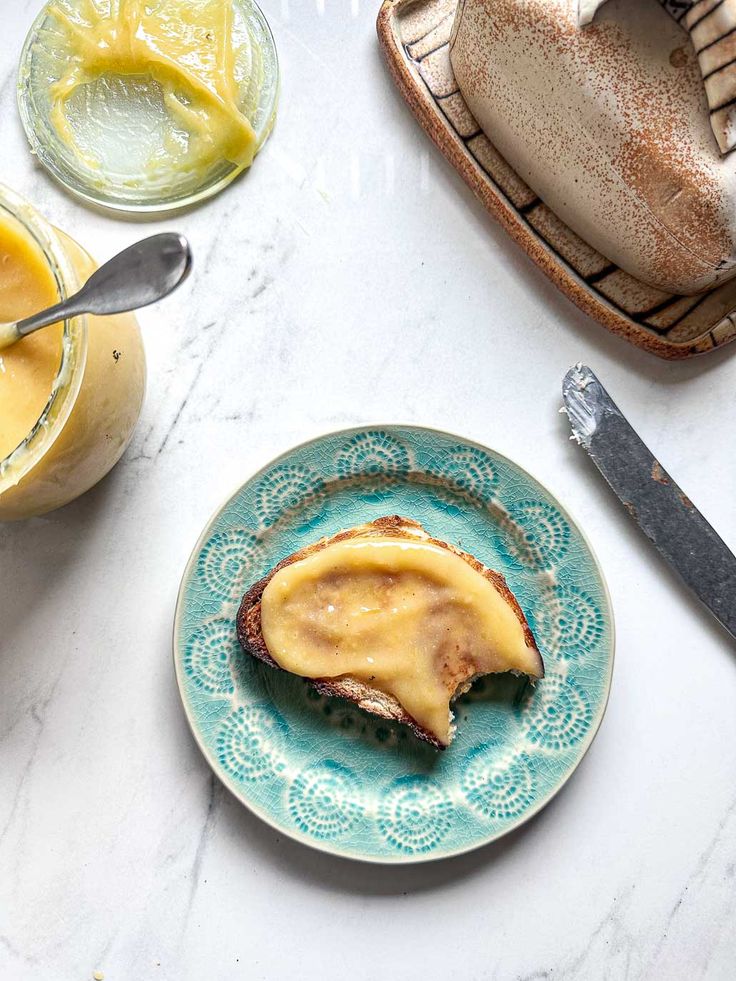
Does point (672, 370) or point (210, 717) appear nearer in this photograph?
point (210, 717)

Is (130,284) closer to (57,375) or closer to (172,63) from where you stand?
(57,375)

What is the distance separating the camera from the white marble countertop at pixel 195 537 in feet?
4.66

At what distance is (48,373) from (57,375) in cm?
5

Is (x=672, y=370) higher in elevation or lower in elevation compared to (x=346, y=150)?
lower

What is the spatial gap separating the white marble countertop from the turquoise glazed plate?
0.09m

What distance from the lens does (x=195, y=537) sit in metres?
1.43

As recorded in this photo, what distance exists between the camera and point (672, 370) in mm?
1455

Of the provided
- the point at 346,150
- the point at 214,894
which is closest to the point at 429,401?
the point at 346,150

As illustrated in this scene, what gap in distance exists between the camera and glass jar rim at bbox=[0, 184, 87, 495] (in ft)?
3.39

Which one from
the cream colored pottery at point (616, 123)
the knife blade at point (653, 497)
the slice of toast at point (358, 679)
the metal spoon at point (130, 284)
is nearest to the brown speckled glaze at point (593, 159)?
the cream colored pottery at point (616, 123)

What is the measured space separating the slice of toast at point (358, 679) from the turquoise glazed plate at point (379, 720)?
0.11 feet

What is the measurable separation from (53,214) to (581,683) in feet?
3.46

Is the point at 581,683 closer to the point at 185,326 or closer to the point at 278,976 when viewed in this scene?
the point at 278,976

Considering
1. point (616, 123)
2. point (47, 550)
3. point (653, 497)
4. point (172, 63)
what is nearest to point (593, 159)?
point (616, 123)
